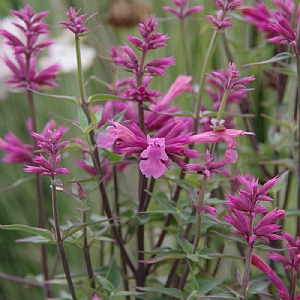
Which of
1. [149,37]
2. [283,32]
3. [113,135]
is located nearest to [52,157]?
[113,135]

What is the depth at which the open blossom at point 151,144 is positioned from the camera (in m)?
0.48

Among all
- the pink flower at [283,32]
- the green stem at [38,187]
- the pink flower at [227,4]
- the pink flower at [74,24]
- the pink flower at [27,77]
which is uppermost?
the pink flower at [227,4]

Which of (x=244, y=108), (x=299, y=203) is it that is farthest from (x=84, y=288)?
(x=244, y=108)

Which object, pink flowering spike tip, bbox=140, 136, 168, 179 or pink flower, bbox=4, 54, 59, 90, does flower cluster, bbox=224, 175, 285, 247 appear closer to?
pink flowering spike tip, bbox=140, 136, 168, 179

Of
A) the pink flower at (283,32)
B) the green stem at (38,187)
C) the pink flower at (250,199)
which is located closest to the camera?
the pink flower at (250,199)

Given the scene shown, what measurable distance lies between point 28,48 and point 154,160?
262 millimetres

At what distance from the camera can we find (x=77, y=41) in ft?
1.75

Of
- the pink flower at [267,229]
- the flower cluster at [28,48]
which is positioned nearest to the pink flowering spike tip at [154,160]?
the pink flower at [267,229]

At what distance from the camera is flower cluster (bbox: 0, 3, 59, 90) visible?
0.63 metres

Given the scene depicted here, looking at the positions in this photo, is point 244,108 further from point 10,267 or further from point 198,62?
point 10,267

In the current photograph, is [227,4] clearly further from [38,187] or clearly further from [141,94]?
[38,187]

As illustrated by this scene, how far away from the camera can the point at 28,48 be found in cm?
64

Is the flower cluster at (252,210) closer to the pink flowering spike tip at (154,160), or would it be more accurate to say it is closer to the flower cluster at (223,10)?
the pink flowering spike tip at (154,160)

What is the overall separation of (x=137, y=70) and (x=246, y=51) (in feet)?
1.19
